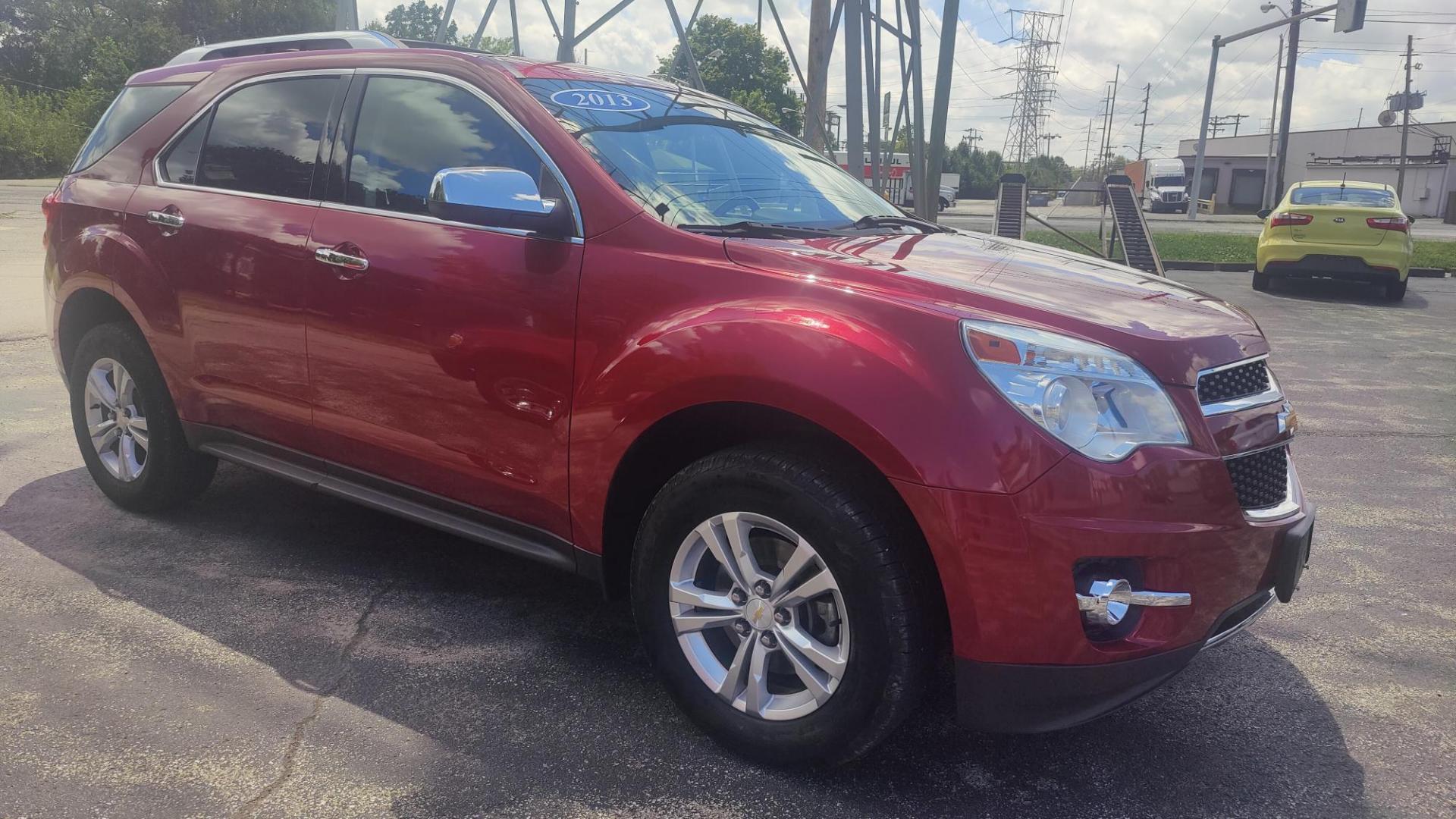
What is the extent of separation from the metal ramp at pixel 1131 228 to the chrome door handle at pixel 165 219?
12.9 metres

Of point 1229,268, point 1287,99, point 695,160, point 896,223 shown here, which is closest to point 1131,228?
point 1229,268

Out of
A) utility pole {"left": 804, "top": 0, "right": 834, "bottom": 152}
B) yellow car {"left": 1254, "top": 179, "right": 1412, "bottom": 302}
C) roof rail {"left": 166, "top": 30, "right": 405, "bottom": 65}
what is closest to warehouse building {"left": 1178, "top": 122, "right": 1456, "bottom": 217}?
yellow car {"left": 1254, "top": 179, "right": 1412, "bottom": 302}

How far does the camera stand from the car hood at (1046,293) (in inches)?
95.8

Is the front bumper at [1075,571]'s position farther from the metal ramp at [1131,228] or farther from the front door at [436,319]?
the metal ramp at [1131,228]

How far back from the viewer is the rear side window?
426 centimetres

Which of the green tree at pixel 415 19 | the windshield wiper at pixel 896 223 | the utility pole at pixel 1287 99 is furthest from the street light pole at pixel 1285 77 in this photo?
the green tree at pixel 415 19

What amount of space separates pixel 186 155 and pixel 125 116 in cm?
57

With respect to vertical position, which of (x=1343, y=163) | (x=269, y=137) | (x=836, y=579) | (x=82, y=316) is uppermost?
(x=1343, y=163)

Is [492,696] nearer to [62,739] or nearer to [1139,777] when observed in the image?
[62,739]

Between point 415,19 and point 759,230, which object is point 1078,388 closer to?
point 759,230

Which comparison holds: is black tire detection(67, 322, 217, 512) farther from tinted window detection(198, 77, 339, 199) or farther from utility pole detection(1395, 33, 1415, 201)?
utility pole detection(1395, 33, 1415, 201)

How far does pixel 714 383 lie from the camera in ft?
8.45

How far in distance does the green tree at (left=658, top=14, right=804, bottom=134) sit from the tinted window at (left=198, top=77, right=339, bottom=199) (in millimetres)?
69913

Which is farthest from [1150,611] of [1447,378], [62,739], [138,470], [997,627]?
[1447,378]
